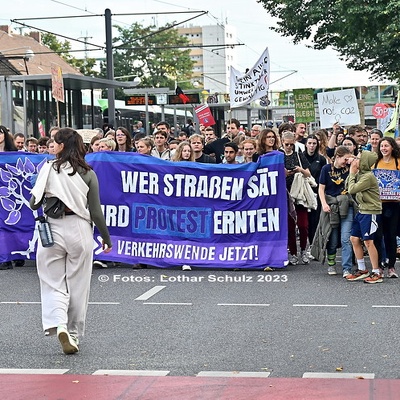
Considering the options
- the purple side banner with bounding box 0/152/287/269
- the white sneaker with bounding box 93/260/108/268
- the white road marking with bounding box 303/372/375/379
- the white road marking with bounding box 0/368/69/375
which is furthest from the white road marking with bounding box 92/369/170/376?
the white sneaker with bounding box 93/260/108/268

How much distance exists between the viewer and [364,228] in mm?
12297

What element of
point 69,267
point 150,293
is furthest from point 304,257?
point 69,267

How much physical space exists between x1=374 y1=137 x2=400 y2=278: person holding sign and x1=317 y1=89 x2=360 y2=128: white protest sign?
880cm

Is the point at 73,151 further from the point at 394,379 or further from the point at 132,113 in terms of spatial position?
the point at 132,113

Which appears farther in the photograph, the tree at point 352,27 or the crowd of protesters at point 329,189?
the tree at point 352,27

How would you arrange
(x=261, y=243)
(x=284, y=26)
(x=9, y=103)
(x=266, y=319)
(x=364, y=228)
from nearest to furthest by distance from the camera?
(x=266, y=319)
(x=364, y=228)
(x=261, y=243)
(x=9, y=103)
(x=284, y=26)

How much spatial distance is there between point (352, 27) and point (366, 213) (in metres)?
22.1

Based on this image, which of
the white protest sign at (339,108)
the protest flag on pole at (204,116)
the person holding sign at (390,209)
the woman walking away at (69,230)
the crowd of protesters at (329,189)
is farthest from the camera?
the protest flag on pole at (204,116)

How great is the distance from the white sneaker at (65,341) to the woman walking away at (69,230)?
0.63 feet

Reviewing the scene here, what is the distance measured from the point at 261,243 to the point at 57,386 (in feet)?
21.9

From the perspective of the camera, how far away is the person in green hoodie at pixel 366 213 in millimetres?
12273

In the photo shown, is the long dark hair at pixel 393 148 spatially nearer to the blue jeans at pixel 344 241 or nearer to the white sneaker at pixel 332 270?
the blue jeans at pixel 344 241

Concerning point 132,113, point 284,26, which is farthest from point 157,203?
point 132,113

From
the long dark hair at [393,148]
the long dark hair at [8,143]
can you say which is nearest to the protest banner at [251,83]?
the long dark hair at [8,143]
